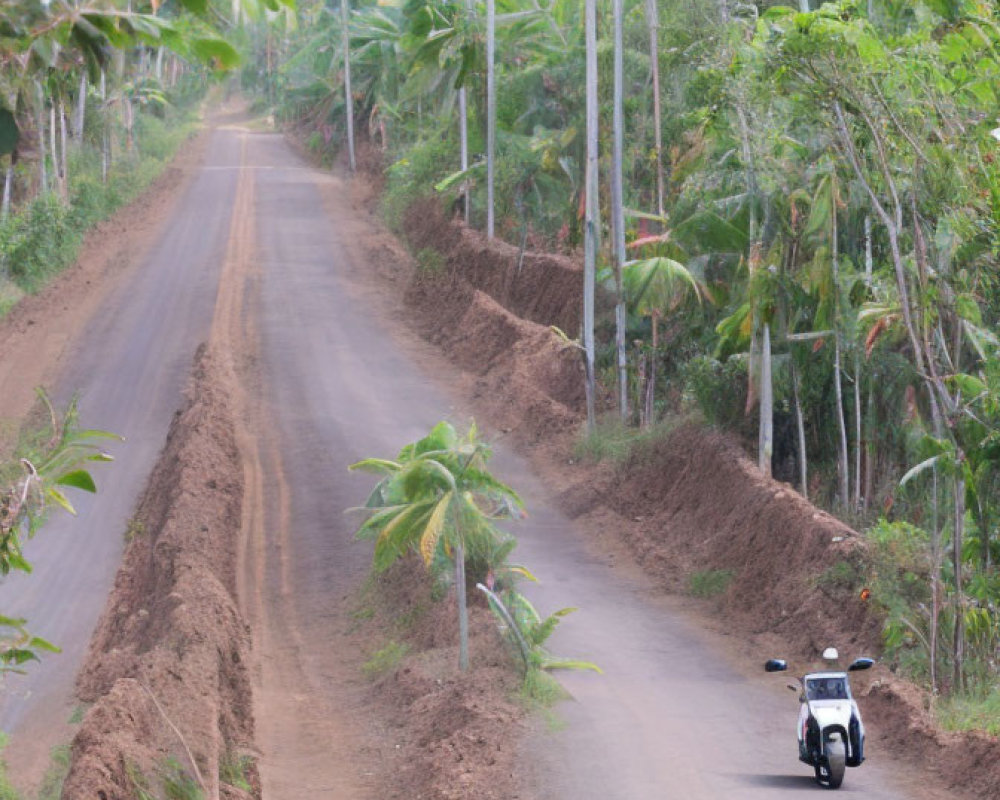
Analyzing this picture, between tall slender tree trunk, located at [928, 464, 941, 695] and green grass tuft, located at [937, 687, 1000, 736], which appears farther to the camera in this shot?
tall slender tree trunk, located at [928, 464, 941, 695]

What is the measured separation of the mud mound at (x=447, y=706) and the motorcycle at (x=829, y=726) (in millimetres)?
2577

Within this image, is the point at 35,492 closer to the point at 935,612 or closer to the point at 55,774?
the point at 55,774

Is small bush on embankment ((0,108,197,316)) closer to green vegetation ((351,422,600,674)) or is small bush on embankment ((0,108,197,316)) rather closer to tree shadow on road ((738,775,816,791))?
green vegetation ((351,422,600,674))

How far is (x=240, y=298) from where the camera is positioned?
3791 centimetres

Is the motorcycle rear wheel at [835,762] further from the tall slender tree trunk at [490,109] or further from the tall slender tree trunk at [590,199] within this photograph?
the tall slender tree trunk at [490,109]

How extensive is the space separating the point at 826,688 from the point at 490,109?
79.1ft

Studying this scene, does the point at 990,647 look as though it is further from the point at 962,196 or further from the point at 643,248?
the point at 643,248

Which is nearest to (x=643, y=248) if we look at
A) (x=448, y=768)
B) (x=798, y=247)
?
(x=798, y=247)

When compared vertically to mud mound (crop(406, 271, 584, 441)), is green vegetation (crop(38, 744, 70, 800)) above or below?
below

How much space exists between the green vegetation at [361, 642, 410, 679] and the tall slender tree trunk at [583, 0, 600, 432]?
27.8 feet

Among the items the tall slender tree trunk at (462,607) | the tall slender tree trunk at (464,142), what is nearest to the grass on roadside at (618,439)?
the tall slender tree trunk at (462,607)

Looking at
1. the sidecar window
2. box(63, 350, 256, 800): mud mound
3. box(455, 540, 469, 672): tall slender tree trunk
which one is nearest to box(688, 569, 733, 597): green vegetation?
box(455, 540, 469, 672): tall slender tree trunk

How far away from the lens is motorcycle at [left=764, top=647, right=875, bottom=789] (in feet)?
37.0

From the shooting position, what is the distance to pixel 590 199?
2405 cm
